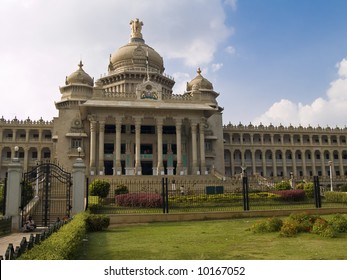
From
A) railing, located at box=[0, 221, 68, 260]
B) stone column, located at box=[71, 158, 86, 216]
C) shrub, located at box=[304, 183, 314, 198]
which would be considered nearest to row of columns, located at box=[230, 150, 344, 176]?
shrub, located at box=[304, 183, 314, 198]

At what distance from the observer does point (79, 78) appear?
4894 cm

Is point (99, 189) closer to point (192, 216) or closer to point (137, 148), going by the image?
point (192, 216)

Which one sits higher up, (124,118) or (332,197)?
(124,118)

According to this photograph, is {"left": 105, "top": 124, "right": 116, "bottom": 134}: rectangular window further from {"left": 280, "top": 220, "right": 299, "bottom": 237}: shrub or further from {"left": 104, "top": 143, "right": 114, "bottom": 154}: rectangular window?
{"left": 280, "top": 220, "right": 299, "bottom": 237}: shrub

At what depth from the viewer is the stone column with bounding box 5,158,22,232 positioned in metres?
15.4

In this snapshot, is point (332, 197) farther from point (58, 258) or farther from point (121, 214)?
point (58, 258)

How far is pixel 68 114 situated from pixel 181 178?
20.7 m

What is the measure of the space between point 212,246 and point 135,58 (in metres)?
43.0

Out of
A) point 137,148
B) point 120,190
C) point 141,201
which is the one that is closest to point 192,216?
point 141,201

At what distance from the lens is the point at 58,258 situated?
19.5 feet

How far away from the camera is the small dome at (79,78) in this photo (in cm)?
4887

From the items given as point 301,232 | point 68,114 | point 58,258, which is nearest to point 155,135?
point 68,114

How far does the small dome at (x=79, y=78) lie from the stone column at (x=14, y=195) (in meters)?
34.7

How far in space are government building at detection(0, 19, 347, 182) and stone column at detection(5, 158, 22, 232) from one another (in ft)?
32.7
